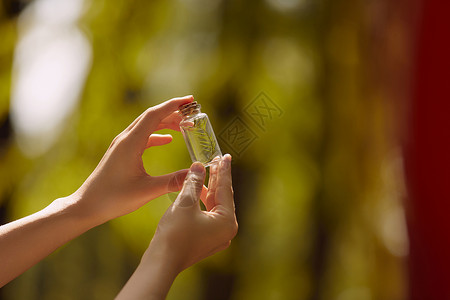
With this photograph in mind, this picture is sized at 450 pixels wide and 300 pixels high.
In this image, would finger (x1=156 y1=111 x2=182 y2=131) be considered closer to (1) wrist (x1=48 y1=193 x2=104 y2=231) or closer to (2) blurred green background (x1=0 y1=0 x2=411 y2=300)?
(1) wrist (x1=48 y1=193 x2=104 y2=231)

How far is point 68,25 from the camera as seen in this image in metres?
1.30

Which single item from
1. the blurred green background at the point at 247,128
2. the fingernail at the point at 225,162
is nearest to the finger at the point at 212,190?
the fingernail at the point at 225,162

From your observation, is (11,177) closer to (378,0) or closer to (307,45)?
(307,45)

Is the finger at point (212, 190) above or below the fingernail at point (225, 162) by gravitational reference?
below

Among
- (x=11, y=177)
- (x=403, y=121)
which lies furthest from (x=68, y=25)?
(x=403, y=121)

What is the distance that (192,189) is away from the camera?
1.78 feet

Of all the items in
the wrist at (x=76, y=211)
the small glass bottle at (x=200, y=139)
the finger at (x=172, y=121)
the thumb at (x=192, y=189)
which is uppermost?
the finger at (x=172, y=121)

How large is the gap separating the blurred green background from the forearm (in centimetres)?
53

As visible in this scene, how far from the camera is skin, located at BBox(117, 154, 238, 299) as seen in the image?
1.52 ft

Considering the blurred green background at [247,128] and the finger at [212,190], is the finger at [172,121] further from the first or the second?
the blurred green background at [247,128]

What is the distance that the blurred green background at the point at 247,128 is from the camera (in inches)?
43.9

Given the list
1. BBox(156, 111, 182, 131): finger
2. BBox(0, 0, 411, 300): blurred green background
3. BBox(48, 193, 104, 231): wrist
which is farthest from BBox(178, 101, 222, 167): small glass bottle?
BBox(0, 0, 411, 300): blurred green background

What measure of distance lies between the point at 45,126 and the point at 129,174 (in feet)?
2.44

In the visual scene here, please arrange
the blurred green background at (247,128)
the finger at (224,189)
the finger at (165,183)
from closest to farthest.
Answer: the finger at (224,189), the finger at (165,183), the blurred green background at (247,128)
